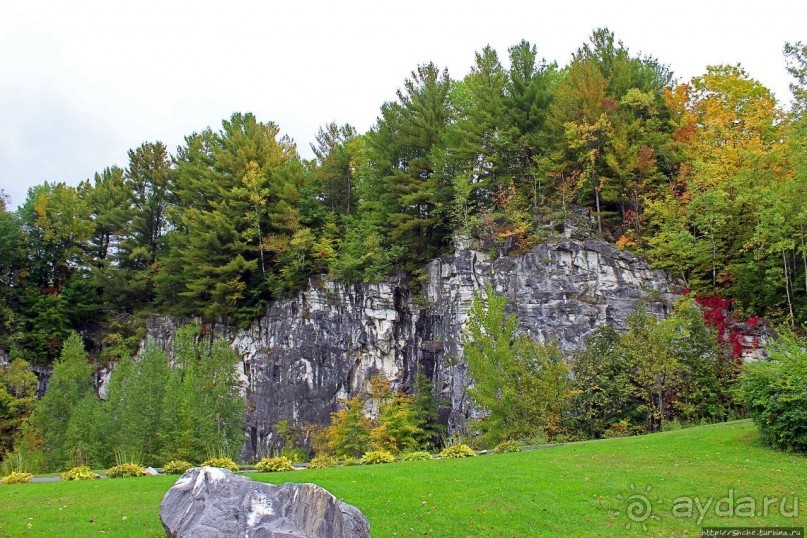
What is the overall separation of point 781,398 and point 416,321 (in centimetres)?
2053

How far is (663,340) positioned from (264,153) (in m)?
29.1

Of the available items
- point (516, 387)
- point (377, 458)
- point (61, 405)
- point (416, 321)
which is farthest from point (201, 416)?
point (416, 321)

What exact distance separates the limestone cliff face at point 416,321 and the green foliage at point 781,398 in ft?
35.4

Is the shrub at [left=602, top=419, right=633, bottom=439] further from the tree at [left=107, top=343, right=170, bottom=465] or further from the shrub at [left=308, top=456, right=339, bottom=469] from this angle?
the tree at [left=107, top=343, right=170, bottom=465]

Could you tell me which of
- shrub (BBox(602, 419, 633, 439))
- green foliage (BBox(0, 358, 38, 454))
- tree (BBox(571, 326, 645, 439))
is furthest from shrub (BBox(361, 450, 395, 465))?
green foliage (BBox(0, 358, 38, 454))

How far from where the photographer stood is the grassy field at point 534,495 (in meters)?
10.4

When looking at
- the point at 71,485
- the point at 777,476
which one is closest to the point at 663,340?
the point at 777,476

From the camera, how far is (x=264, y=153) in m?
40.2

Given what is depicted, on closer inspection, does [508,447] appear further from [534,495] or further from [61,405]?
[61,405]

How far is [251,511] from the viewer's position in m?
7.85

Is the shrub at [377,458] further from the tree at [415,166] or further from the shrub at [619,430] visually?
the tree at [415,166]

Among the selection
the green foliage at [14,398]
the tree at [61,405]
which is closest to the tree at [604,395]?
the tree at [61,405]

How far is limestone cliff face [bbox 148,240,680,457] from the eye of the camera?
27.5 meters

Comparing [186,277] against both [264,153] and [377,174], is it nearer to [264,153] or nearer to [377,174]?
[264,153]
